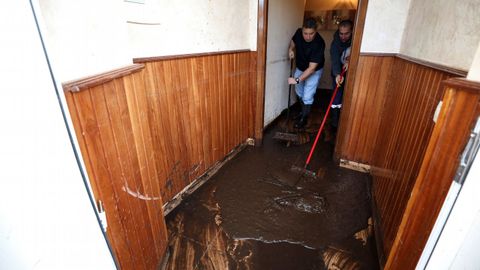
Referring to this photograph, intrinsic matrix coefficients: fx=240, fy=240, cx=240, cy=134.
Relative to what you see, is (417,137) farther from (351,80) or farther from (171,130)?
(171,130)

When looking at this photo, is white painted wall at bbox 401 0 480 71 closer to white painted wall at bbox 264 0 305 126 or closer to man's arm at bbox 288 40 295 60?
white painted wall at bbox 264 0 305 126

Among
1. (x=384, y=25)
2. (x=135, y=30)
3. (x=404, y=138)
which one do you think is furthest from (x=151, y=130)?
(x=384, y=25)

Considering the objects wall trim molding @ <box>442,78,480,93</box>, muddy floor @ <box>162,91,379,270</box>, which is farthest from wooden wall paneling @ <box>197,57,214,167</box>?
wall trim molding @ <box>442,78,480,93</box>

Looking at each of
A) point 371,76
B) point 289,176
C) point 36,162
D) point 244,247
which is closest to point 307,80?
point 371,76

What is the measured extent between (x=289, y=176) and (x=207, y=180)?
0.85m

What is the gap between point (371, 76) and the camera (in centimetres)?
224

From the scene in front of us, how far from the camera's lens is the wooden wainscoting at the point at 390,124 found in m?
1.27

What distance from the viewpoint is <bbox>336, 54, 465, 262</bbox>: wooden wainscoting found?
1267 mm

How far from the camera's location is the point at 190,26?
1.85m

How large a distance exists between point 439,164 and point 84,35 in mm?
1257

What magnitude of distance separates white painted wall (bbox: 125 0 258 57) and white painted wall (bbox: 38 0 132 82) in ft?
1.40

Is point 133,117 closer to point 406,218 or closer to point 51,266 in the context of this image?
point 51,266

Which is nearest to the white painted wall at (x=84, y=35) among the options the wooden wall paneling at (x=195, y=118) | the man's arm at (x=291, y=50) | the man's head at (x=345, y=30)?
the wooden wall paneling at (x=195, y=118)

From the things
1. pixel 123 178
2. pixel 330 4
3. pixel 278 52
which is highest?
pixel 330 4
